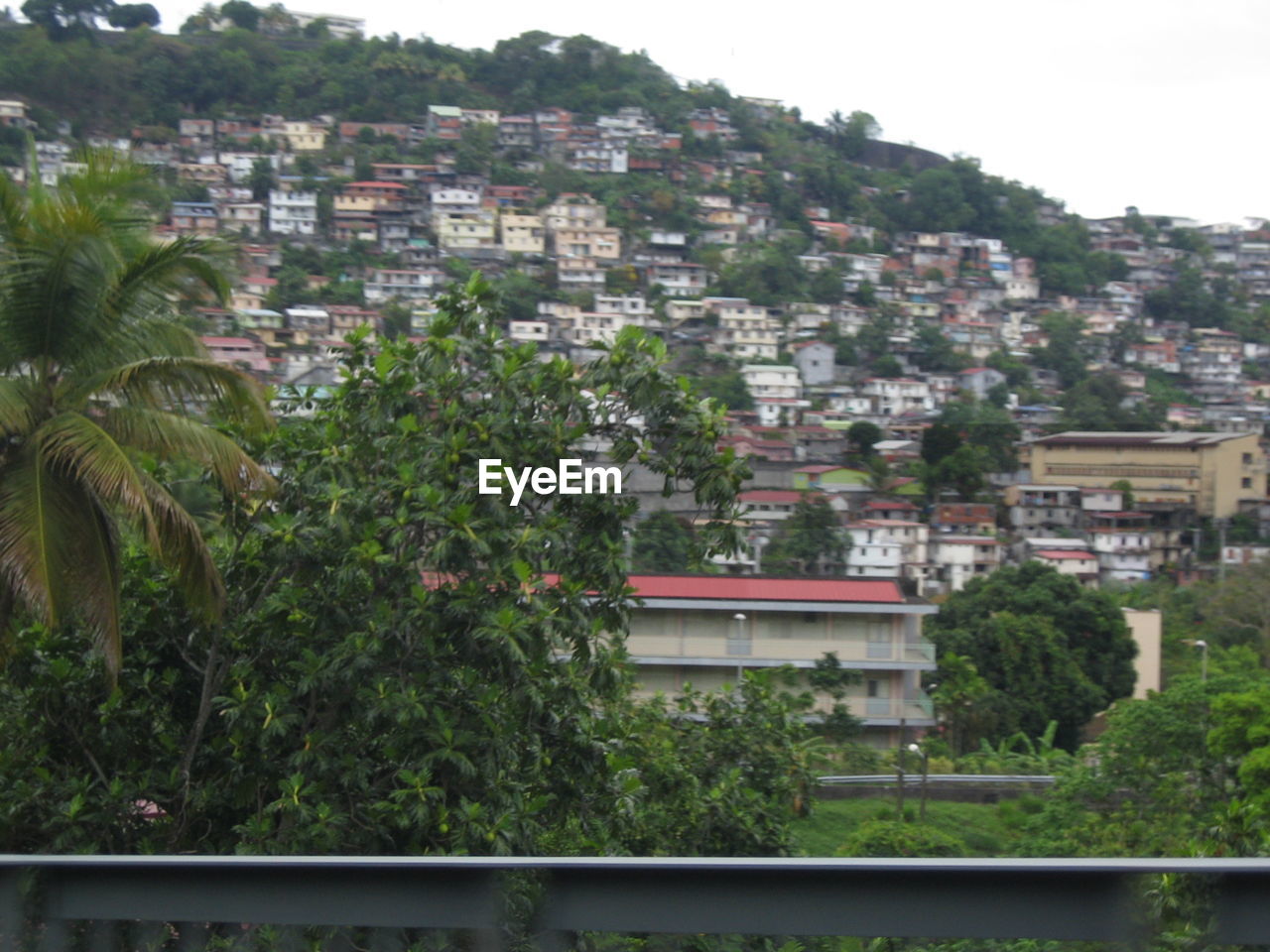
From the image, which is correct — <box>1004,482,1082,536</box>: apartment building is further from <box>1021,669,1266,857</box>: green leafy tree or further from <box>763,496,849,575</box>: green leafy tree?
<box>1021,669,1266,857</box>: green leafy tree

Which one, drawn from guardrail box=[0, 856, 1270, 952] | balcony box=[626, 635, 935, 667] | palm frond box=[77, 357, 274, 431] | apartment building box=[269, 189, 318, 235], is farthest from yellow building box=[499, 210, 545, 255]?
guardrail box=[0, 856, 1270, 952]

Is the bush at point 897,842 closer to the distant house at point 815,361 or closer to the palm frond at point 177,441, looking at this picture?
the palm frond at point 177,441

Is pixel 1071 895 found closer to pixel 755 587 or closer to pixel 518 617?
pixel 518 617

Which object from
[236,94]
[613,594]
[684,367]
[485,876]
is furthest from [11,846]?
[236,94]

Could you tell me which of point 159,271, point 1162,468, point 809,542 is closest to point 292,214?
point 809,542

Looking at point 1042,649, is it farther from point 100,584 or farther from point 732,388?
point 732,388
